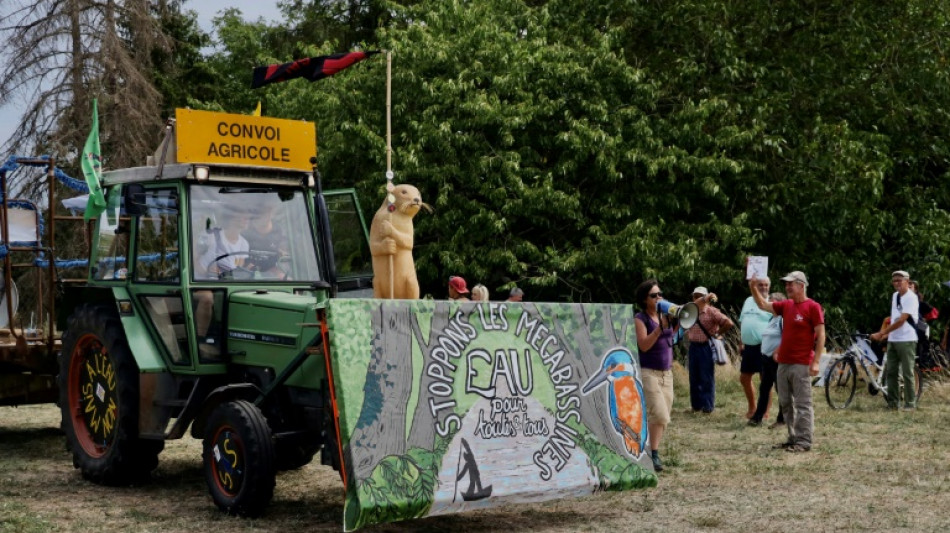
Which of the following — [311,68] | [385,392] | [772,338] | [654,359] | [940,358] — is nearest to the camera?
[385,392]

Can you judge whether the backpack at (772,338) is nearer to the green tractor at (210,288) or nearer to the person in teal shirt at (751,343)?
→ the person in teal shirt at (751,343)

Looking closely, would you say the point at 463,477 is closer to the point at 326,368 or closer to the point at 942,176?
the point at 326,368

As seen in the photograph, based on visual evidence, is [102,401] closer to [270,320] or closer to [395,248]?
[270,320]

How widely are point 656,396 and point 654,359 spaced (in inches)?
14.0

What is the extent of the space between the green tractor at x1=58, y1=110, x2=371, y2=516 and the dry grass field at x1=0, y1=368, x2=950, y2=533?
45 cm

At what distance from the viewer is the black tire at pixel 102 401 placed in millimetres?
8969

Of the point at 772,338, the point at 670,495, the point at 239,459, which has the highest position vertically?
the point at 772,338

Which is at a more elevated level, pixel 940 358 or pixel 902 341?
pixel 902 341

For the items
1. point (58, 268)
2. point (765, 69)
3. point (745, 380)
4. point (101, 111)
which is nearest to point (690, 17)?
point (765, 69)

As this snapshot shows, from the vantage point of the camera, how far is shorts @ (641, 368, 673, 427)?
9602mm

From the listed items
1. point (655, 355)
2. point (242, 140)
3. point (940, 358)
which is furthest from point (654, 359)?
point (940, 358)

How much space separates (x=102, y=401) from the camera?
30.9ft

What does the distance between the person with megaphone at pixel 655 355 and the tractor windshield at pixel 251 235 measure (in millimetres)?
2842

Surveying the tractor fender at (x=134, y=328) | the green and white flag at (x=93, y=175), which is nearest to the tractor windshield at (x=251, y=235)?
the tractor fender at (x=134, y=328)
